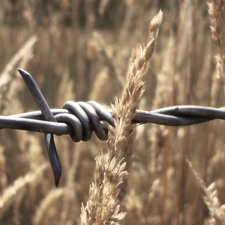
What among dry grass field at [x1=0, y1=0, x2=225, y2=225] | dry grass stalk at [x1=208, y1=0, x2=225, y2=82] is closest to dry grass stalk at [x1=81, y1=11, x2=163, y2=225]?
dry grass field at [x1=0, y1=0, x2=225, y2=225]

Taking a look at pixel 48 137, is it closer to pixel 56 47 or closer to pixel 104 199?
pixel 104 199

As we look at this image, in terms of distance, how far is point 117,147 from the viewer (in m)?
0.35

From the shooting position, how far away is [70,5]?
1669mm

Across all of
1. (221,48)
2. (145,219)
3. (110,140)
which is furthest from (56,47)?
(110,140)

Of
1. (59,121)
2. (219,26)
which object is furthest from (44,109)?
(219,26)

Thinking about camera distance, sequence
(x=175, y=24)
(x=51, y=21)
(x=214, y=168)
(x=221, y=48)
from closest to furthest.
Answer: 1. (x=221, y=48)
2. (x=175, y=24)
3. (x=214, y=168)
4. (x=51, y=21)

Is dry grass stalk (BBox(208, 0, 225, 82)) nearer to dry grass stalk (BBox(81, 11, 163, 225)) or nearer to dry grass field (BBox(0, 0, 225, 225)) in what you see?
dry grass field (BBox(0, 0, 225, 225))

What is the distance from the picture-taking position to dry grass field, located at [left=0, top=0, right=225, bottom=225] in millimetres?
355

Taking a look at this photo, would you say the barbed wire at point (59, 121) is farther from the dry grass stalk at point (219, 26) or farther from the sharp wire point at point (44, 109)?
the dry grass stalk at point (219, 26)

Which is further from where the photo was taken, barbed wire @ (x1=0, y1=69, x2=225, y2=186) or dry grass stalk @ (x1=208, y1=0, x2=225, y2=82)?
dry grass stalk @ (x1=208, y1=0, x2=225, y2=82)

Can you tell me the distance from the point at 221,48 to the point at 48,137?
208mm

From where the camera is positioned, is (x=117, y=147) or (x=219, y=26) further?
(x=219, y=26)

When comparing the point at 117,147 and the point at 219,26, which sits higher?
the point at 219,26

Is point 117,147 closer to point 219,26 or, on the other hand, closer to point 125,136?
point 125,136
